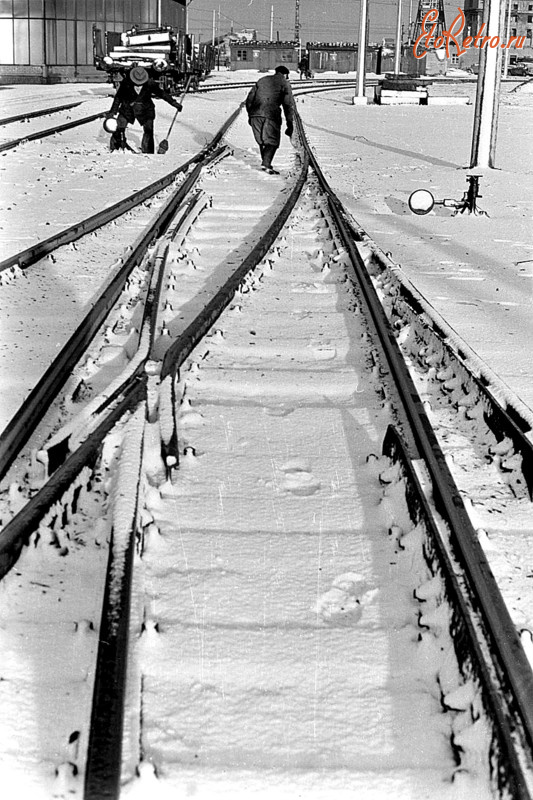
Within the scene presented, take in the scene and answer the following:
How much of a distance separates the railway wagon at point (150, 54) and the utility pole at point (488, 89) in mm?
7824

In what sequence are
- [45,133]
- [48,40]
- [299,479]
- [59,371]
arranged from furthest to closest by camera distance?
1. [48,40]
2. [45,133]
3. [59,371]
4. [299,479]

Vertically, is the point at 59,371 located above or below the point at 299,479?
A: above

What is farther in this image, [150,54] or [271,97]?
[150,54]

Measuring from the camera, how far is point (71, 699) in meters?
2.46

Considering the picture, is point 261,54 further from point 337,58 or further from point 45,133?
point 45,133

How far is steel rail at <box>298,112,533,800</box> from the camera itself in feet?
7.56

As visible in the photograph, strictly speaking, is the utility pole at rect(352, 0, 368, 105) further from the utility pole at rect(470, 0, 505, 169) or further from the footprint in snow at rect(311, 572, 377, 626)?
the footprint in snow at rect(311, 572, 377, 626)

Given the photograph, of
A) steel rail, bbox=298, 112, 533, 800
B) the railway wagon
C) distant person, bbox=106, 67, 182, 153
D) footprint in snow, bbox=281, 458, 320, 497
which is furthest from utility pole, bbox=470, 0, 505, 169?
footprint in snow, bbox=281, 458, 320, 497

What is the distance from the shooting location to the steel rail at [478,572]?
90.7 inches

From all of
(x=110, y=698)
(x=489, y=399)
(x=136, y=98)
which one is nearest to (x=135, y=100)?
(x=136, y=98)

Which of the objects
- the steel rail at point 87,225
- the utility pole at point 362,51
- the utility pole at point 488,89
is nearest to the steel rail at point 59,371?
A: the steel rail at point 87,225

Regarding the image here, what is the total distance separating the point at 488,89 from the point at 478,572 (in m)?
13.1

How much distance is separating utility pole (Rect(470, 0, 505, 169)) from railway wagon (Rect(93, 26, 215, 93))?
308 inches

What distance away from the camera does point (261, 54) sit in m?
80.2
